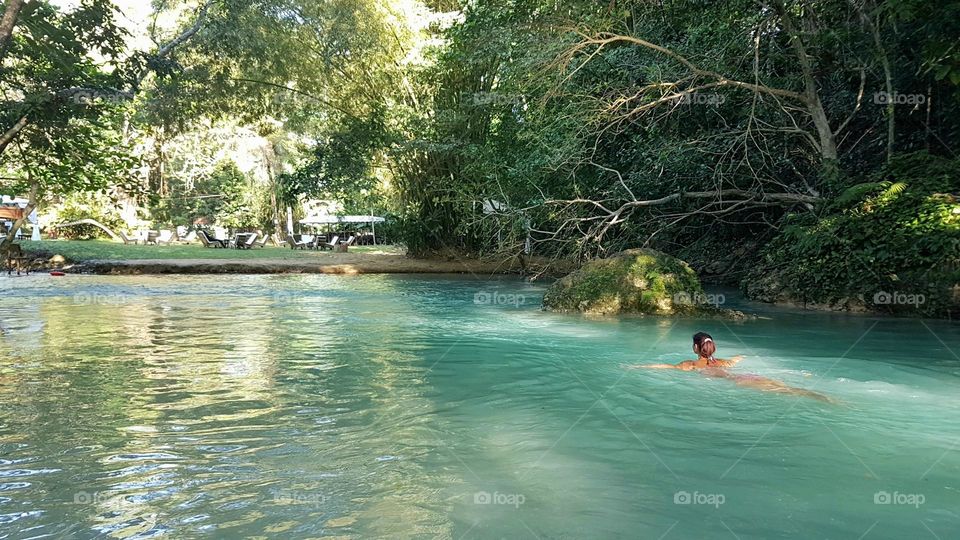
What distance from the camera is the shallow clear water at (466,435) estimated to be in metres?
3.95

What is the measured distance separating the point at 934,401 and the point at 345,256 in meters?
23.2

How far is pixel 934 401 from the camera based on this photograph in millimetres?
6742

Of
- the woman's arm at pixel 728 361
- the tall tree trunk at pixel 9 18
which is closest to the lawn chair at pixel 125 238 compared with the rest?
the tall tree trunk at pixel 9 18

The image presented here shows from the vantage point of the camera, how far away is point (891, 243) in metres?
13.1

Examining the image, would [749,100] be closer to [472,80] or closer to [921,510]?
[472,80]

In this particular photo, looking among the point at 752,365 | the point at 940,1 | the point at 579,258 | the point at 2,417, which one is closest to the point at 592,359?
the point at 752,365
